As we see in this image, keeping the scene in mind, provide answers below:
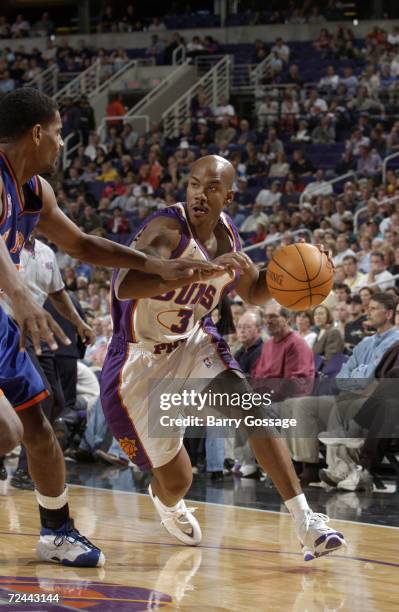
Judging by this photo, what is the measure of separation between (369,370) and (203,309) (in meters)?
2.83

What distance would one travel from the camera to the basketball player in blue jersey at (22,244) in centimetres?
400

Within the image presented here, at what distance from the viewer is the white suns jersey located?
4.64m

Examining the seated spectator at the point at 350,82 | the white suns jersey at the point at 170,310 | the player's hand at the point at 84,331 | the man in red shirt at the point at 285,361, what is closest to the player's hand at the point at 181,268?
the white suns jersey at the point at 170,310

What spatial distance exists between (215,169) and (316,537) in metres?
1.72

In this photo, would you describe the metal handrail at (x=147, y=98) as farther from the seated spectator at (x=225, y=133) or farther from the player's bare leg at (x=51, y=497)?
the player's bare leg at (x=51, y=497)

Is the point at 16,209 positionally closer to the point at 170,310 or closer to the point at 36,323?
the point at 170,310

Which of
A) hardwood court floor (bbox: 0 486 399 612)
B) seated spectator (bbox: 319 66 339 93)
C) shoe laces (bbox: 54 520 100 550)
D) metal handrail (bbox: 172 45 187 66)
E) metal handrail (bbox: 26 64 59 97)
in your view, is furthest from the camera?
metal handrail (bbox: 26 64 59 97)

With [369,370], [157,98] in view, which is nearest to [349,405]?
[369,370]

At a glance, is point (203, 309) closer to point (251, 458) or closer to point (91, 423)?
point (251, 458)

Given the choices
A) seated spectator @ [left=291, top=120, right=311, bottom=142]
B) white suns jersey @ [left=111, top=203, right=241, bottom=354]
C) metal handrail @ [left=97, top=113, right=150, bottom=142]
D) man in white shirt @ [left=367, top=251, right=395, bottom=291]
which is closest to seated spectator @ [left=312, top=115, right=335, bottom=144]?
seated spectator @ [left=291, top=120, right=311, bottom=142]

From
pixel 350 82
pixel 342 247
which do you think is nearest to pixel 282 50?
pixel 350 82

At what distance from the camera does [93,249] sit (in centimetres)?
426

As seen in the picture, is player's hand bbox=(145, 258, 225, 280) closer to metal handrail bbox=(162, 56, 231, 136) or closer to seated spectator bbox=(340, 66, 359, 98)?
seated spectator bbox=(340, 66, 359, 98)

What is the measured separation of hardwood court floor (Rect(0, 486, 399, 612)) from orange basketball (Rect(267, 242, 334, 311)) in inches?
46.9
